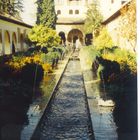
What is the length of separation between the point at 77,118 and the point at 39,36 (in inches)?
719

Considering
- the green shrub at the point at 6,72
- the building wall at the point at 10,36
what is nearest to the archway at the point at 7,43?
the building wall at the point at 10,36

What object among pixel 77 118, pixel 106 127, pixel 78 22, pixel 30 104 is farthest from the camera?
pixel 78 22

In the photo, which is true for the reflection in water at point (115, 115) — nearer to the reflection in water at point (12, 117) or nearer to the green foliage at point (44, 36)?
the reflection in water at point (12, 117)

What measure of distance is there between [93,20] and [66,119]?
3075 centimetres

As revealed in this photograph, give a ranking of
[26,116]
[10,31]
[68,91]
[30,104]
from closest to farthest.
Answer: [26,116] → [30,104] → [68,91] → [10,31]

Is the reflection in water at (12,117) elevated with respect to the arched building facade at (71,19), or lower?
lower

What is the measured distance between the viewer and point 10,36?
28.9 m

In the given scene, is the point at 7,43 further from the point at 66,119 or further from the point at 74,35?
the point at 74,35

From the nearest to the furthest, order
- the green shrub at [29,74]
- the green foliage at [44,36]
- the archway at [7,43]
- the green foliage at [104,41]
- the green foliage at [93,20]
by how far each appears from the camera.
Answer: the green shrub at [29,74], the green foliage at [104,41], the green foliage at [44,36], the archway at [7,43], the green foliage at [93,20]

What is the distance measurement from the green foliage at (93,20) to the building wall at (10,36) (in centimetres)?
625

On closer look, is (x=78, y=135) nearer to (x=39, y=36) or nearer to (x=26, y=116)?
(x=26, y=116)

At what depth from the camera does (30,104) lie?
33.6 feet

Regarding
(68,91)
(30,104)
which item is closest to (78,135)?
(30,104)

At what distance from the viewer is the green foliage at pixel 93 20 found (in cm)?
3825
